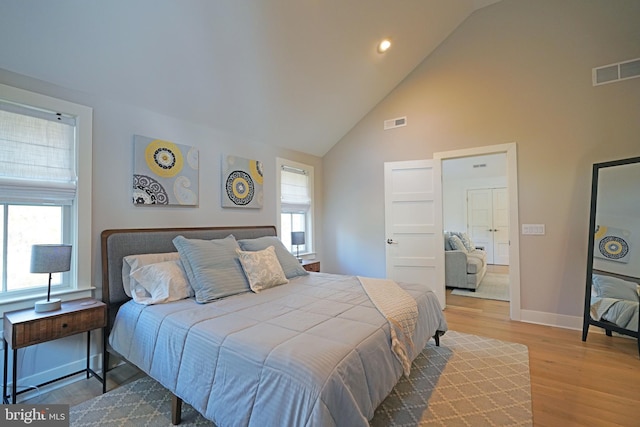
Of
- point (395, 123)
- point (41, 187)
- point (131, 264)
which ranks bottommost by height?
point (131, 264)

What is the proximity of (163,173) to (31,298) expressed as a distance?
4.60 feet

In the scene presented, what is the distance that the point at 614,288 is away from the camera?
2.94 metres

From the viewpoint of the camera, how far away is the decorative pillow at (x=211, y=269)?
2365 millimetres

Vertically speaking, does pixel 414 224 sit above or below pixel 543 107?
below

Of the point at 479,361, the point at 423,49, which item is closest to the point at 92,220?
the point at 479,361

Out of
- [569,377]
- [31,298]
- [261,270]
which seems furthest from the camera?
[261,270]

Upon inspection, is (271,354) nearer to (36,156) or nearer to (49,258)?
(49,258)

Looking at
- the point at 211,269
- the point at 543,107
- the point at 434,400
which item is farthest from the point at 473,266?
the point at 211,269

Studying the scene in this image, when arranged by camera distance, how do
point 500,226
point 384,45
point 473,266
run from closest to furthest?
point 384,45 → point 473,266 → point 500,226

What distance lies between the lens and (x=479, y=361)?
8.39 ft

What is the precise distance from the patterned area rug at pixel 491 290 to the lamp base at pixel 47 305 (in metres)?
5.05

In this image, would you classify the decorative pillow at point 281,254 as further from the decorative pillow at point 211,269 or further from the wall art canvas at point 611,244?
the wall art canvas at point 611,244

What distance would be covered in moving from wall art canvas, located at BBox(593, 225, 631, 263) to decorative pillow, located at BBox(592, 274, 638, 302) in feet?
0.68

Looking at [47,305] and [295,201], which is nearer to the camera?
[47,305]
